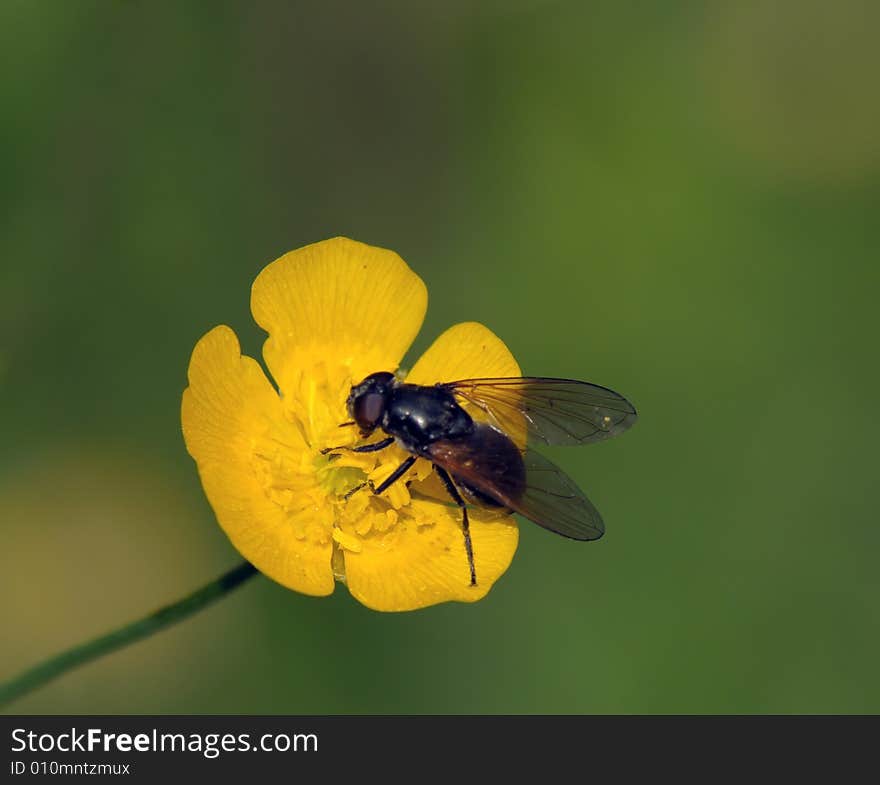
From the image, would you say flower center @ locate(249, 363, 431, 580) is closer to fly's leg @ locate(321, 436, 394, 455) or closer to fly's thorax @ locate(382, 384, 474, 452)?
fly's leg @ locate(321, 436, 394, 455)

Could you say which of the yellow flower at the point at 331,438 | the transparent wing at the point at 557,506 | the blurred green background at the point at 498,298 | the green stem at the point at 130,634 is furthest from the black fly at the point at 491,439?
the blurred green background at the point at 498,298

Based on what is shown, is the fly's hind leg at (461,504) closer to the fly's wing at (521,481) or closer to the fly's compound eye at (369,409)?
the fly's wing at (521,481)

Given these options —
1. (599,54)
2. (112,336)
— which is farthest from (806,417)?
(112,336)

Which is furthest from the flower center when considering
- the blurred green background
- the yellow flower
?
the blurred green background

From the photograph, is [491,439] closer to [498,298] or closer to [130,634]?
[130,634]

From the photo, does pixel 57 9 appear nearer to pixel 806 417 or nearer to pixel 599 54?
pixel 599 54

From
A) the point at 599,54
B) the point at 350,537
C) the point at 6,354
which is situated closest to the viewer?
the point at 350,537
